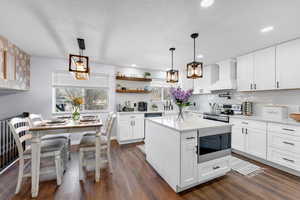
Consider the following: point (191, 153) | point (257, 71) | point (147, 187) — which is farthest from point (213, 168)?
point (257, 71)

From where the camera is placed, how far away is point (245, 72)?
3.29m

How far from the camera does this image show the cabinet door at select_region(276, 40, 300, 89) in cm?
245

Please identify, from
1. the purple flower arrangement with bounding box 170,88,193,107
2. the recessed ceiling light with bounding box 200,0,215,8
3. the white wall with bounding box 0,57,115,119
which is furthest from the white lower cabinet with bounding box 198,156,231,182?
the white wall with bounding box 0,57,115,119

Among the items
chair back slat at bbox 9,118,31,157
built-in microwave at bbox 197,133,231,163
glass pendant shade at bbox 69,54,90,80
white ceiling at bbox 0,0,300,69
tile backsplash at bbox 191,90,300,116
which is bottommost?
built-in microwave at bbox 197,133,231,163

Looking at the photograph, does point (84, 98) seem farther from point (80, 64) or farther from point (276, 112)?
point (276, 112)

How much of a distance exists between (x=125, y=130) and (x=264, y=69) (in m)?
3.92

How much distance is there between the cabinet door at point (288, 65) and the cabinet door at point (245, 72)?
52 centimetres

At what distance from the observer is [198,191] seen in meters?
1.84

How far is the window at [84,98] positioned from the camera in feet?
12.4

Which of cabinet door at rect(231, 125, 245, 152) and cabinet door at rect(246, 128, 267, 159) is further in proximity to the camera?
cabinet door at rect(231, 125, 245, 152)

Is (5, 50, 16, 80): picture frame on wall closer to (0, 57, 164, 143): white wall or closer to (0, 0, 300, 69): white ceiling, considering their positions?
(0, 0, 300, 69): white ceiling

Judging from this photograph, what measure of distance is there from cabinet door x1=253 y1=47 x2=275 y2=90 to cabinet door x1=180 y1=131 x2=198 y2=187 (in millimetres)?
2434

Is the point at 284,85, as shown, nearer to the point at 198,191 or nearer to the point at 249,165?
the point at 249,165

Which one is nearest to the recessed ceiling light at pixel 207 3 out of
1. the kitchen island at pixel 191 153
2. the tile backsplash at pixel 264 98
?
the kitchen island at pixel 191 153
